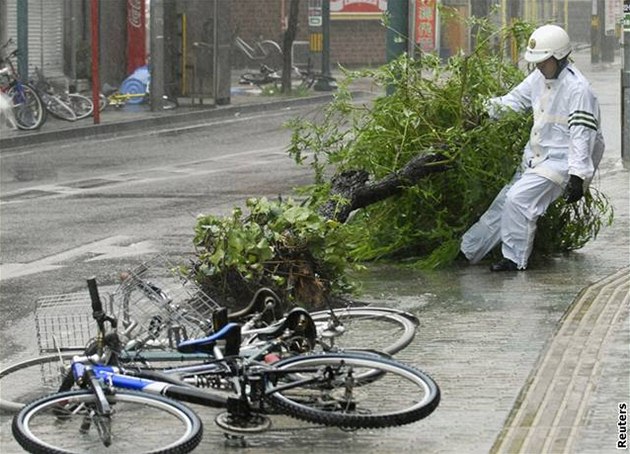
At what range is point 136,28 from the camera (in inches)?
1312

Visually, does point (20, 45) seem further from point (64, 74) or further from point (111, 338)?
point (111, 338)

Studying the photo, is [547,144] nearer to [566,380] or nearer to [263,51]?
[566,380]

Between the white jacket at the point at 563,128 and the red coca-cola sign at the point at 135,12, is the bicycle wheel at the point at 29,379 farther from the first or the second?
the red coca-cola sign at the point at 135,12

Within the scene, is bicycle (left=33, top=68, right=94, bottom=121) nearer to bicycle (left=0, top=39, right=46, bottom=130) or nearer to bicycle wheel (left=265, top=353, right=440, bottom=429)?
bicycle (left=0, top=39, right=46, bottom=130)

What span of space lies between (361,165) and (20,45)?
17326 millimetres

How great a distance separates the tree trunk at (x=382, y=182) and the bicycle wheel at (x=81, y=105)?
16567 millimetres

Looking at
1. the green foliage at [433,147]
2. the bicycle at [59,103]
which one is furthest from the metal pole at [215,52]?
the green foliage at [433,147]

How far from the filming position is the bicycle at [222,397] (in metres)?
6.64

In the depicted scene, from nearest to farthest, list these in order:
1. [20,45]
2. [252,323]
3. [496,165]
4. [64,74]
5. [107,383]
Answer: [107,383], [252,323], [496,165], [20,45], [64,74]

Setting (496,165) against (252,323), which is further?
(496,165)

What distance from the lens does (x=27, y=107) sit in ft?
85.5

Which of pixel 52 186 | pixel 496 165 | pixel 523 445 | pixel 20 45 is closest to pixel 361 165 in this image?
pixel 496 165

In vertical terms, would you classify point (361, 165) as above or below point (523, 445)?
above

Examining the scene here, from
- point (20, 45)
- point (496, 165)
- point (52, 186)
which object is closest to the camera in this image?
point (496, 165)
